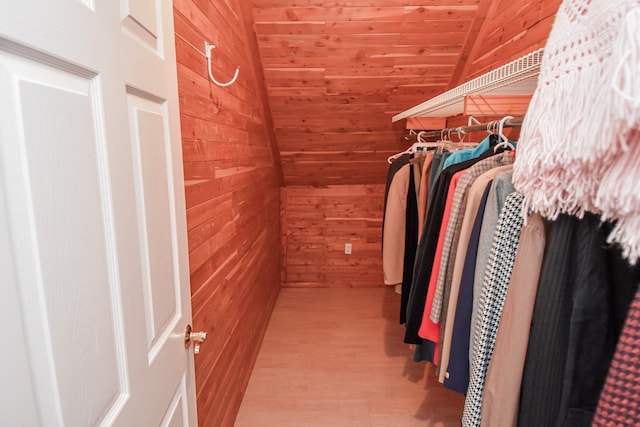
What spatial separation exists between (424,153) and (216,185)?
1.36m

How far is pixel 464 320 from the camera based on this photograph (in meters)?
1.07

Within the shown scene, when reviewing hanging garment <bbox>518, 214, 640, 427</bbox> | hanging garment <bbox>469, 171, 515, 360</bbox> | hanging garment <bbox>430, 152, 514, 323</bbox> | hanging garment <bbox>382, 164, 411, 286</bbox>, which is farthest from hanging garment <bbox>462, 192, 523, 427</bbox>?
hanging garment <bbox>382, 164, 411, 286</bbox>

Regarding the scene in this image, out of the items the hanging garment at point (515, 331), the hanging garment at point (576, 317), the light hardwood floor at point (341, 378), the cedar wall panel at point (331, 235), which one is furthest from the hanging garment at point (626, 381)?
the cedar wall panel at point (331, 235)

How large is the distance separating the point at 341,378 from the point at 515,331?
174 cm

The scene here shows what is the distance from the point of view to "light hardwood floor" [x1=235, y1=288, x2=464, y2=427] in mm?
1939

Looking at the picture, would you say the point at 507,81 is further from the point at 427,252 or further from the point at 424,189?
the point at 424,189

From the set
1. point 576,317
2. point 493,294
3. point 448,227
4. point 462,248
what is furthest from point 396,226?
point 576,317

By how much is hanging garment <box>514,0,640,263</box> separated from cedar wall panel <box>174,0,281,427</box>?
1.06 meters

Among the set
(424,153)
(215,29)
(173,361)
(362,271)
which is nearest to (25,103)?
(173,361)

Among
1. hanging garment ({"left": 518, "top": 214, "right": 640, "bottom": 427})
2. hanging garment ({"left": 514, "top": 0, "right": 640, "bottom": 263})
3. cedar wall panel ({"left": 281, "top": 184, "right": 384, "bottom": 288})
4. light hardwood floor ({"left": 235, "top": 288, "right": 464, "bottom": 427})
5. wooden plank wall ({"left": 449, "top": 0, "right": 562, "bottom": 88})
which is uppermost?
wooden plank wall ({"left": 449, "top": 0, "right": 562, "bottom": 88})

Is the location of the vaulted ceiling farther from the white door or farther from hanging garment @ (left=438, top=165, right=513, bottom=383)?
the white door

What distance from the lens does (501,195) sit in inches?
37.2

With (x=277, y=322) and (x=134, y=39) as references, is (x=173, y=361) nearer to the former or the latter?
(x=134, y=39)

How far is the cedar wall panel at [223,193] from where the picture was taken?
128 cm
